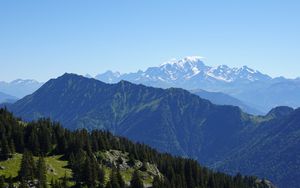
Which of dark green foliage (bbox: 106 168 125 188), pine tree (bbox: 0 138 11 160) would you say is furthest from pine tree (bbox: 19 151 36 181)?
dark green foliage (bbox: 106 168 125 188)

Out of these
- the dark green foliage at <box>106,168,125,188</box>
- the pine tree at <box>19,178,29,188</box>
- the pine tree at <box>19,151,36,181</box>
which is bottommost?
the dark green foliage at <box>106,168,125,188</box>

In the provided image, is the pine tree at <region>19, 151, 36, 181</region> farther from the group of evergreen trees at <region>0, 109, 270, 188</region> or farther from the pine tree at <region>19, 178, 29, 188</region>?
the pine tree at <region>19, 178, 29, 188</region>

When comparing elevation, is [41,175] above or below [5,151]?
below

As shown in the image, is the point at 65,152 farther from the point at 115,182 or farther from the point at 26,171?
the point at 26,171

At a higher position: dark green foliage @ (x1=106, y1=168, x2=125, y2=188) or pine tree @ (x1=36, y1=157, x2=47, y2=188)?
pine tree @ (x1=36, y1=157, x2=47, y2=188)

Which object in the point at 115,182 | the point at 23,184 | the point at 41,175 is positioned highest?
the point at 41,175

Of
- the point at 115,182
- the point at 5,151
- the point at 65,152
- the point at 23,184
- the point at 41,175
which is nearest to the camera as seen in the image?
the point at 23,184

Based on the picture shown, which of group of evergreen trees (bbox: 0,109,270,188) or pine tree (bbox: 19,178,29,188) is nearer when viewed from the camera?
pine tree (bbox: 19,178,29,188)

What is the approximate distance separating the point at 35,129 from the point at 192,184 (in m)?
65.6

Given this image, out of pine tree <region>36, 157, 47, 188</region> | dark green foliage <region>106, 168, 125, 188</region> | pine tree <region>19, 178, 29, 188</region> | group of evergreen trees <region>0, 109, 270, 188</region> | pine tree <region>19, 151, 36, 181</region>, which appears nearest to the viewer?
pine tree <region>19, 178, 29, 188</region>

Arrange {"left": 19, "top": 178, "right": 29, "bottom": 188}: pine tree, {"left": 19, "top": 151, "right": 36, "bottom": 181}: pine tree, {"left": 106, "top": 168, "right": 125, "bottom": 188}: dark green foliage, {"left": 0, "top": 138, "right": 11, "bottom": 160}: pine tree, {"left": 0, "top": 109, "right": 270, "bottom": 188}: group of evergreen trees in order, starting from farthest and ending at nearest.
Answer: {"left": 0, "top": 138, "right": 11, "bottom": 160}: pine tree → {"left": 106, "top": 168, "right": 125, "bottom": 188}: dark green foliage → {"left": 0, "top": 109, "right": 270, "bottom": 188}: group of evergreen trees → {"left": 19, "top": 151, "right": 36, "bottom": 181}: pine tree → {"left": 19, "top": 178, "right": 29, "bottom": 188}: pine tree

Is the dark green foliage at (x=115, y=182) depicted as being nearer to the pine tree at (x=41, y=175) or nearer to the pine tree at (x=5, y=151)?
the pine tree at (x=41, y=175)

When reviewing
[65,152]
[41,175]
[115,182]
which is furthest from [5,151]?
[115,182]

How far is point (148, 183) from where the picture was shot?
170 metres
